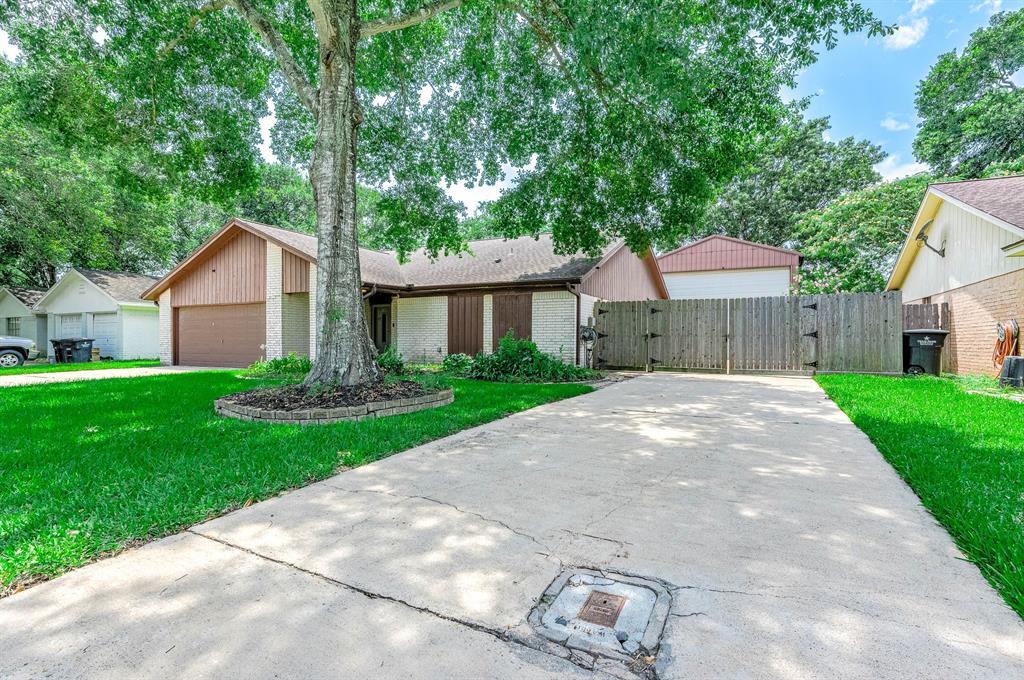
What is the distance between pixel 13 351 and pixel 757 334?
22.9 metres

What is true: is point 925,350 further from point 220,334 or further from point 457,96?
point 220,334

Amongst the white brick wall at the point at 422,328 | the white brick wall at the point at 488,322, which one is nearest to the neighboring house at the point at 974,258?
the white brick wall at the point at 488,322

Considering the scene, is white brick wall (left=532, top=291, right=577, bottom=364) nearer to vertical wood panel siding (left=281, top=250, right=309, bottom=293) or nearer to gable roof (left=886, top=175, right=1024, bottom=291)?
vertical wood panel siding (left=281, top=250, right=309, bottom=293)

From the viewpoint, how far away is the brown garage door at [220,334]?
532 inches

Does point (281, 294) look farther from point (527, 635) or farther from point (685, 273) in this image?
point (685, 273)

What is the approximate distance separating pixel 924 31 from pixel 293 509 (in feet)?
78.1

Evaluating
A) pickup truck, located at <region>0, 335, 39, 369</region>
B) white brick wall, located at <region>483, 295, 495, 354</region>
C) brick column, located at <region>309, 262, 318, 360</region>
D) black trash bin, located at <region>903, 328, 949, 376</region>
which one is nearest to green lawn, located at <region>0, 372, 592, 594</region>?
white brick wall, located at <region>483, 295, 495, 354</region>

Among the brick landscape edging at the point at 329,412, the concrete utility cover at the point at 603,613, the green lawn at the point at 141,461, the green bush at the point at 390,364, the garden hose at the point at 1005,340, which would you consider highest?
the garden hose at the point at 1005,340

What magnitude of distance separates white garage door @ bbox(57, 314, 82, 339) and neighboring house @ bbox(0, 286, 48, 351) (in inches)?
59.1

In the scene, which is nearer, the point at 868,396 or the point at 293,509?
the point at 293,509

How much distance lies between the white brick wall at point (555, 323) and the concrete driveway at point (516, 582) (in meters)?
7.84

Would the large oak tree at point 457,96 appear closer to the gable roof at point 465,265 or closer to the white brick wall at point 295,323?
the gable roof at point 465,265

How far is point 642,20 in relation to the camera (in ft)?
17.8

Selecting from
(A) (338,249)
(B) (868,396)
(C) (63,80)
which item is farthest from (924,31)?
(C) (63,80)
